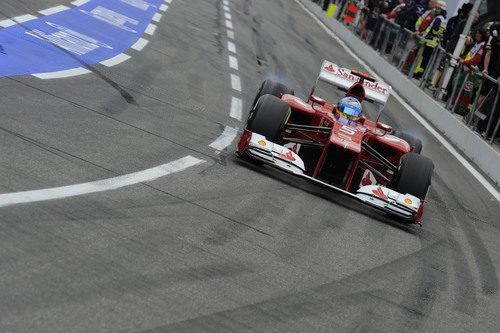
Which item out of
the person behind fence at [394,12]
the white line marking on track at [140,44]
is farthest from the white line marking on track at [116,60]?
the person behind fence at [394,12]

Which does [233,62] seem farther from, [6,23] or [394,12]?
[394,12]

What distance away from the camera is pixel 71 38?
14.6 meters

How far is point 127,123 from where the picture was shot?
985 cm

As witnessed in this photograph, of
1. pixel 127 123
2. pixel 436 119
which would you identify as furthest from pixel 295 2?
pixel 127 123

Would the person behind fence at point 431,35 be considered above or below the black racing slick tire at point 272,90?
above

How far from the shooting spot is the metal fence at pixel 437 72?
56.5ft

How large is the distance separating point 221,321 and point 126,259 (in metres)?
0.86

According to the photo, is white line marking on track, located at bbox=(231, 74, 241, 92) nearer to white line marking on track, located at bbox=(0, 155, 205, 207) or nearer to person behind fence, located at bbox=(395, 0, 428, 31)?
white line marking on track, located at bbox=(0, 155, 205, 207)

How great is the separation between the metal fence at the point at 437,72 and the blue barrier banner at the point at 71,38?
6.97 metres

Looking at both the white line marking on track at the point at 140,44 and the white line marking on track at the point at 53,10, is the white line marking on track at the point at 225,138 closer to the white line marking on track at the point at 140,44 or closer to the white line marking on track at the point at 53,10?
the white line marking on track at the point at 140,44

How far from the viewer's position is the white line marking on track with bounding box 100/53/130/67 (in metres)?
13.4

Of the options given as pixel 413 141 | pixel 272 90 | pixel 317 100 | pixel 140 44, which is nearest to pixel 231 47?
pixel 140 44

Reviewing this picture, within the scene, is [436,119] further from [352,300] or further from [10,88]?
[352,300]

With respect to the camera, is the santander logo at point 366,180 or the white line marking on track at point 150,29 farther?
the white line marking on track at point 150,29
